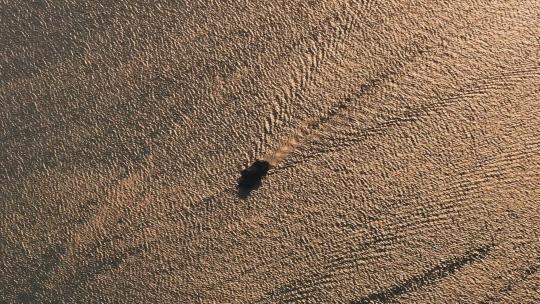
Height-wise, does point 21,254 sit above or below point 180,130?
below

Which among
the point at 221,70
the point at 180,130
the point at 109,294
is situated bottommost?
the point at 109,294

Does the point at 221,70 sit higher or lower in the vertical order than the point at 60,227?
higher

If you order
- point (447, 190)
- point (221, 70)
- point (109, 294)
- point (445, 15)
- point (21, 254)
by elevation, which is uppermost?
point (445, 15)

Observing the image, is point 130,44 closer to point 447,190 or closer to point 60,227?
point 60,227

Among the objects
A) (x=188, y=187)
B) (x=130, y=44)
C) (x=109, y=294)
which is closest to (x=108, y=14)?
(x=130, y=44)

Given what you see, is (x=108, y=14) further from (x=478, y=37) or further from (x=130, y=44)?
(x=478, y=37)

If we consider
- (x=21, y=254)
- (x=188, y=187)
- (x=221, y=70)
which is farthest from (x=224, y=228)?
(x=21, y=254)
